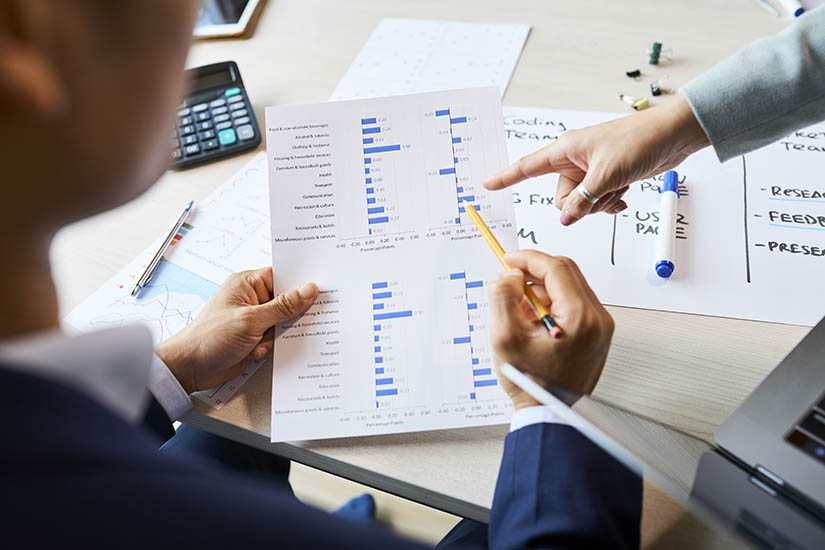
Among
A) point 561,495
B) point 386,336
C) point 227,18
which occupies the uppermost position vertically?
point 227,18

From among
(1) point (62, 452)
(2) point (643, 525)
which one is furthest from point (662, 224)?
(1) point (62, 452)

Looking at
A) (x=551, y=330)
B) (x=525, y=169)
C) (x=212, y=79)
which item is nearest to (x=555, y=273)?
(x=551, y=330)

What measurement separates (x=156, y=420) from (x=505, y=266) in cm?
38

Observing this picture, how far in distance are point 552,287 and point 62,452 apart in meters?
0.39

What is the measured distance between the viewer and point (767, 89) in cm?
61

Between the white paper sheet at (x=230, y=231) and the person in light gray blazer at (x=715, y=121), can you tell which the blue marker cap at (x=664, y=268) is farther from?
the white paper sheet at (x=230, y=231)

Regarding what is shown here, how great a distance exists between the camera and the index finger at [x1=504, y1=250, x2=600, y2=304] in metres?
0.52

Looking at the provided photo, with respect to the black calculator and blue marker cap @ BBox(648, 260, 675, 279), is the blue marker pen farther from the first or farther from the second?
the black calculator

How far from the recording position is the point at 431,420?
55 centimetres

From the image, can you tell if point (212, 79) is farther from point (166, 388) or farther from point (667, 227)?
point (667, 227)

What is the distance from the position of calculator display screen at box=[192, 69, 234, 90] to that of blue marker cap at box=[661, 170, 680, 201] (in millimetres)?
635

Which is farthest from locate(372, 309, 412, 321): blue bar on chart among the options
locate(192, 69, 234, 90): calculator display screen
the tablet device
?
the tablet device

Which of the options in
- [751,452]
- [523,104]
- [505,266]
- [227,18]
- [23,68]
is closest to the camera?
[23,68]

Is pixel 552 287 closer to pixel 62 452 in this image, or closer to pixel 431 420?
pixel 431 420
